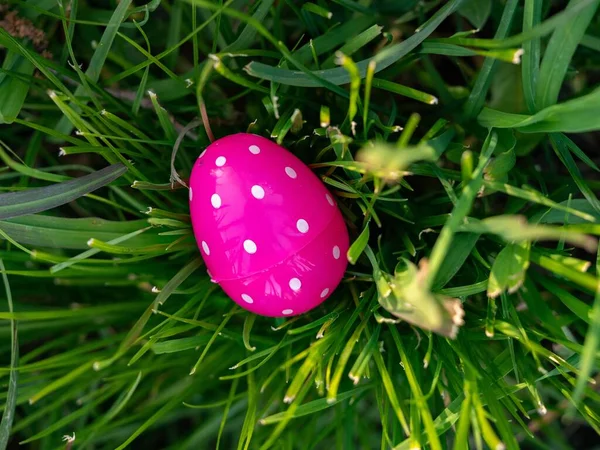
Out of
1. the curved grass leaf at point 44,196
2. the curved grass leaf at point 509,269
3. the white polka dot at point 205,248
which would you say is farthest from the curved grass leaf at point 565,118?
the curved grass leaf at point 44,196

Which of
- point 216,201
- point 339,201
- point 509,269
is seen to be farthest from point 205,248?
point 509,269

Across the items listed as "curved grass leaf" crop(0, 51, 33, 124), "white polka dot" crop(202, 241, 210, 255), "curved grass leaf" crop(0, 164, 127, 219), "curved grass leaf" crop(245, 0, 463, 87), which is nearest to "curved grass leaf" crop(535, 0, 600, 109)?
"curved grass leaf" crop(245, 0, 463, 87)

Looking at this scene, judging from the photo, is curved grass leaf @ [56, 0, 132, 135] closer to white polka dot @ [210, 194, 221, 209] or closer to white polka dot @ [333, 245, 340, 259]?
white polka dot @ [210, 194, 221, 209]

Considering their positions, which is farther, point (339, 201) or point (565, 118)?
point (339, 201)

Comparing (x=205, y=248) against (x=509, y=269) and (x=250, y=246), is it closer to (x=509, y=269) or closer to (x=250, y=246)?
(x=250, y=246)

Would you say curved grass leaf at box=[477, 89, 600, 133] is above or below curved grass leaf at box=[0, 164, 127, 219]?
above

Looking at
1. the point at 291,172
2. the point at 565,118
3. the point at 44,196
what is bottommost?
the point at 44,196
